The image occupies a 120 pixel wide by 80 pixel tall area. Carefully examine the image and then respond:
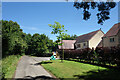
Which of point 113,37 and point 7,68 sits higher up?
point 113,37

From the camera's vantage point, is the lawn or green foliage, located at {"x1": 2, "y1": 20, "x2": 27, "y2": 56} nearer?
the lawn

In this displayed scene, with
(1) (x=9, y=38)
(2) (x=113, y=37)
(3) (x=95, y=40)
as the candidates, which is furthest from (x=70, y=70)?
(3) (x=95, y=40)

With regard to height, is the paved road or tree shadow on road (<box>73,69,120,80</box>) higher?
tree shadow on road (<box>73,69,120,80</box>)

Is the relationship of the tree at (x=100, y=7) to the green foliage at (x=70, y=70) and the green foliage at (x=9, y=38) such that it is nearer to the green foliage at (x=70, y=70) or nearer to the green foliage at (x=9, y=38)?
the green foliage at (x=70, y=70)

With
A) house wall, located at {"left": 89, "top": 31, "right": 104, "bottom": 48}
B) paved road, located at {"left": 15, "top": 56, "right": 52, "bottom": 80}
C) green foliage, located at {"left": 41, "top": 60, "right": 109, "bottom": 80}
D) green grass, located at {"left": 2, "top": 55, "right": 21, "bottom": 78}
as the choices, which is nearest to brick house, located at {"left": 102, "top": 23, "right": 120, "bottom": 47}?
house wall, located at {"left": 89, "top": 31, "right": 104, "bottom": 48}

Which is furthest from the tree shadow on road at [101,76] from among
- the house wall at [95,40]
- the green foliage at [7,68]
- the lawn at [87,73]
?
the house wall at [95,40]

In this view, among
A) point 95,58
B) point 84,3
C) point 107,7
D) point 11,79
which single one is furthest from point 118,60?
Answer: point 11,79

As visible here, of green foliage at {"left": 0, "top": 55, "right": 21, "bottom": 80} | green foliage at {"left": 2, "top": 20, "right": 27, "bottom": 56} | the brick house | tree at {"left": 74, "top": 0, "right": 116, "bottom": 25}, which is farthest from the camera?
the brick house

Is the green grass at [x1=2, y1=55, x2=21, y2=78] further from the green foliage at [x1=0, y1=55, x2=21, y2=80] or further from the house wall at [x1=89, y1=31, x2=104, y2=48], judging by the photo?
the house wall at [x1=89, y1=31, x2=104, y2=48]

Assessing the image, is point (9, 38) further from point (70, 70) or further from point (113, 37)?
point (113, 37)

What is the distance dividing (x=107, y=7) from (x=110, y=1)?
40cm

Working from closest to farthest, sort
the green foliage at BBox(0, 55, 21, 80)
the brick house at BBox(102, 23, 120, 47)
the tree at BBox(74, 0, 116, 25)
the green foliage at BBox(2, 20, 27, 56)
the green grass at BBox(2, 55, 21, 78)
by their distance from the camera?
the tree at BBox(74, 0, 116, 25) → the green foliage at BBox(0, 55, 21, 80) → the green grass at BBox(2, 55, 21, 78) → the green foliage at BBox(2, 20, 27, 56) → the brick house at BBox(102, 23, 120, 47)

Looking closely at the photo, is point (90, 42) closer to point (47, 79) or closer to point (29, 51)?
point (47, 79)

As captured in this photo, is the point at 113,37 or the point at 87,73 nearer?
the point at 87,73
